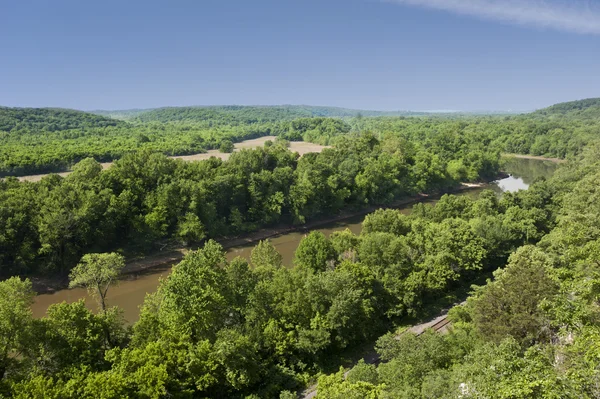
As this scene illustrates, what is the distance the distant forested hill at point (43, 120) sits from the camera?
133375 mm

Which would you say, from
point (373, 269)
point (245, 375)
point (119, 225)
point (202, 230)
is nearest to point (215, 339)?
point (245, 375)

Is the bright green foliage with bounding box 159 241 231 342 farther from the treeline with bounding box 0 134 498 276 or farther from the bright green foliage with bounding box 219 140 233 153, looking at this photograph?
the bright green foliage with bounding box 219 140 233 153

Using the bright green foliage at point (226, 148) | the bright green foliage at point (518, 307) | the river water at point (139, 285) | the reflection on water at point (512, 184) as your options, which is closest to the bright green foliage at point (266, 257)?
the river water at point (139, 285)

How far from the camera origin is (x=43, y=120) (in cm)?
15088

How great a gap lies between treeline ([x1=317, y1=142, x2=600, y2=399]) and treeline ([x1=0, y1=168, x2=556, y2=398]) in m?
4.75

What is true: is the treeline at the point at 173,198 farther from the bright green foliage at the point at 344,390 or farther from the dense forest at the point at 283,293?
the bright green foliage at the point at 344,390

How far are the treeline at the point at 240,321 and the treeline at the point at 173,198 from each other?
1894cm

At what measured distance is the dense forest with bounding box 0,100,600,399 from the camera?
1602 centimetres

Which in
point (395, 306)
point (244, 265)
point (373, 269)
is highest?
point (244, 265)

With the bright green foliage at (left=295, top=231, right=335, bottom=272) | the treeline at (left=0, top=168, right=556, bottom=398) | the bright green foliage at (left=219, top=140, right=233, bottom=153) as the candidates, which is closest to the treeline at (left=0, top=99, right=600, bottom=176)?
the bright green foliage at (left=219, top=140, right=233, bottom=153)

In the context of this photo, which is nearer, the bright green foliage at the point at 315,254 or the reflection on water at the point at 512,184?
the bright green foliage at the point at 315,254

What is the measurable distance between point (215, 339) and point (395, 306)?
47.9ft

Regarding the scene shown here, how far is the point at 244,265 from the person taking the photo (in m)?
25.8

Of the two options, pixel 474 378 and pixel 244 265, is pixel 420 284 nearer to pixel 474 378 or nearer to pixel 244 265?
pixel 244 265
